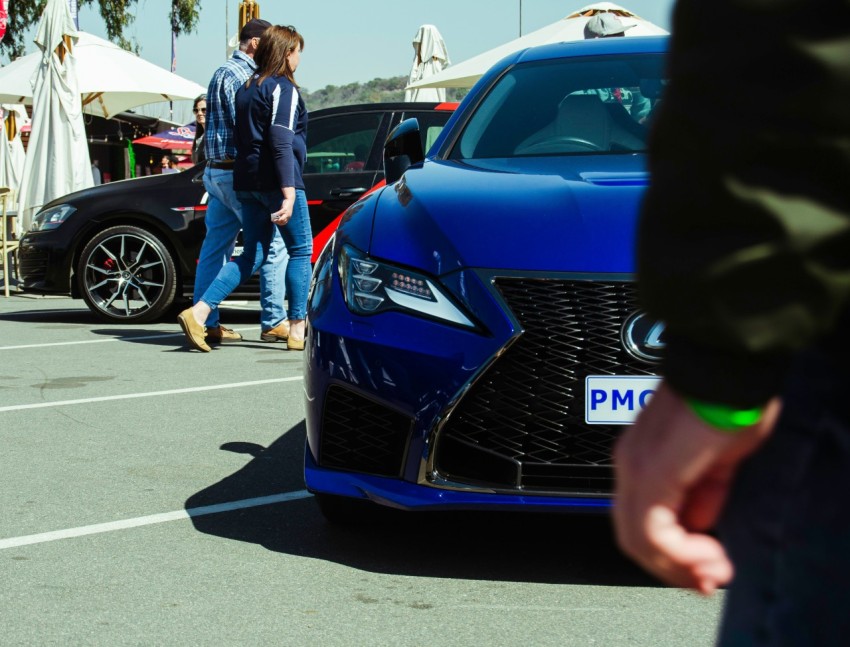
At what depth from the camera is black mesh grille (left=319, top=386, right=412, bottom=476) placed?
350 centimetres

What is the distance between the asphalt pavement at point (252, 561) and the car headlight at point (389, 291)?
0.72 m

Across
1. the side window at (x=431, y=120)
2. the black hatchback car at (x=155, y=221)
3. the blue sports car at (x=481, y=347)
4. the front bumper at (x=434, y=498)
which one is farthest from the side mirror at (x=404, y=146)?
the side window at (x=431, y=120)

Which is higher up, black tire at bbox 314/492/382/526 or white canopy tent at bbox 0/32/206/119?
white canopy tent at bbox 0/32/206/119

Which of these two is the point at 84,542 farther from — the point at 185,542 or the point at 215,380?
the point at 215,380

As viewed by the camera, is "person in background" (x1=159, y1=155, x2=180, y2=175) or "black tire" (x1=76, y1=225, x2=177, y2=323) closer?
"black tire" (x1=76, y1=225, x2=177, y2=323)

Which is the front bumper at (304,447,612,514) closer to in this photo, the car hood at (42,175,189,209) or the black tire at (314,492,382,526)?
the black tire at (314,492,382,526)

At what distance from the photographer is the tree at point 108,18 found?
29.2 m

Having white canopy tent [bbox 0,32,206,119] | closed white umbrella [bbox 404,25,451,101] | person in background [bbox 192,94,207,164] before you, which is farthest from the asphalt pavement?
closed white umbrella [bbox 404,25,451,101]

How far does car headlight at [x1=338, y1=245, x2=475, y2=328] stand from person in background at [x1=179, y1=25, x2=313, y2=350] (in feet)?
13.9

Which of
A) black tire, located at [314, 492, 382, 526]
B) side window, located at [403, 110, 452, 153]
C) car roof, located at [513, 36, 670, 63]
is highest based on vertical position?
car roof, located at [513, 36, 670, 63]

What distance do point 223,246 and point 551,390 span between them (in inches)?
224

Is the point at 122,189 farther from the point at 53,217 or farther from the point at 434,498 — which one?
the point at 434,498

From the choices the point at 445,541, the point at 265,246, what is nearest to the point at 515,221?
the point at 445,541

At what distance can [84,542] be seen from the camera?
400 cm
